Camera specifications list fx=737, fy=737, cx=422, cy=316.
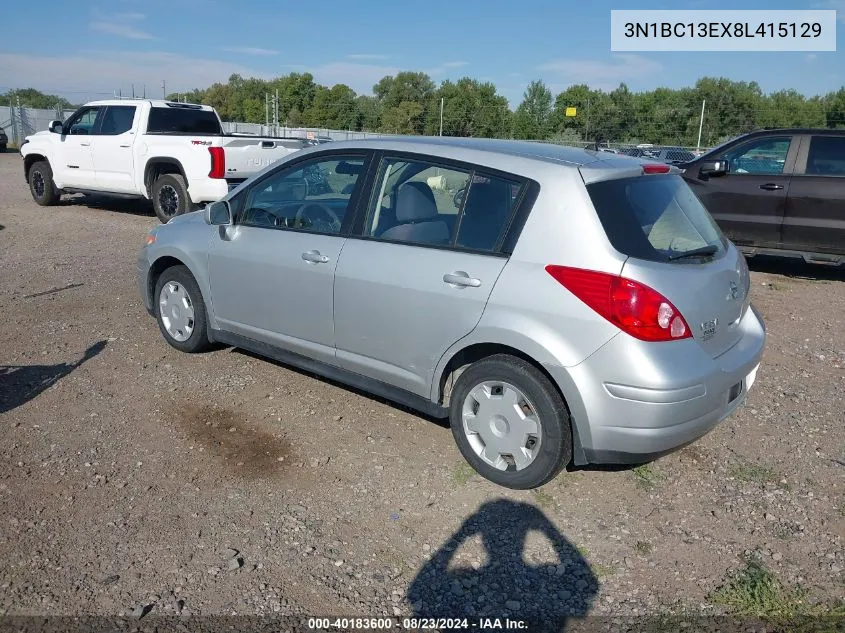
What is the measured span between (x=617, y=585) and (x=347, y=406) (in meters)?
2.27

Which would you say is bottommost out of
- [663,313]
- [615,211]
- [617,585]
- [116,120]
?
[617,585]

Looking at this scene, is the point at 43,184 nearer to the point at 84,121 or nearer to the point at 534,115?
the point at 84,121

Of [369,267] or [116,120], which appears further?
[116,120]

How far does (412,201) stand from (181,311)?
2248mm

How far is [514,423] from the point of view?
149 inches

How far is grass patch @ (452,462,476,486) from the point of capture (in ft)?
13.0

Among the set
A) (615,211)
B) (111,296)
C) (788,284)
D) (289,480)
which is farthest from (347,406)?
(788,284)

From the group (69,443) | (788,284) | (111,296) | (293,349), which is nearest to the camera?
(69,443)

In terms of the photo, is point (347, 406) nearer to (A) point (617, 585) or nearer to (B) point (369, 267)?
(B) point (369, 267)

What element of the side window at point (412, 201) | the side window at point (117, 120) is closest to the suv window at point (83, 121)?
the side window at point (117, 120)

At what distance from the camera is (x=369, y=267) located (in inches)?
167

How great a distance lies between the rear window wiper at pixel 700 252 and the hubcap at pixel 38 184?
1349 centimetres

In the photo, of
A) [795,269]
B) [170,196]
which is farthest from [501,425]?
[170,196]

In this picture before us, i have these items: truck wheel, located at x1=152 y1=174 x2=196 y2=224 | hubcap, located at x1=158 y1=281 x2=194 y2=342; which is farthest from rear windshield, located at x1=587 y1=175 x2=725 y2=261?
truck wheel, located at x1=152 y1=174 x2=196 y2=224
